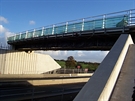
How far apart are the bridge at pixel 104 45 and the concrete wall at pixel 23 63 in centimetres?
256

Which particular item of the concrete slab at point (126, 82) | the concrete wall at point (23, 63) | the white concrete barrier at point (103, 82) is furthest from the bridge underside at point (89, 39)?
the concrete wall at point (23, 63)

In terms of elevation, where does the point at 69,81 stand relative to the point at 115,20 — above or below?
below

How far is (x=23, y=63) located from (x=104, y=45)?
89.0ft

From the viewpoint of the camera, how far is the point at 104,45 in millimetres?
19531

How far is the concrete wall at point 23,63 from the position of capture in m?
39.2

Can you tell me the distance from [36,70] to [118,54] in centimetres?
3835

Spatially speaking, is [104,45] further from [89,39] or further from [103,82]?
[103,82]

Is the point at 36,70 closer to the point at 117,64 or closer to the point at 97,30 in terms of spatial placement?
the point at 97,30

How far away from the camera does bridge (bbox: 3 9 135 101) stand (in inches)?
204

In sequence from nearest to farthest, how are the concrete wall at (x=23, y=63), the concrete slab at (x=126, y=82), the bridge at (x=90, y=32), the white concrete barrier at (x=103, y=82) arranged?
the white concrete barrier at (x=103, y=82)
the concrete slab at (x=126, y=82)
the bridge at (x=90, y=32)
the concrete wall at (x=23, y=63)

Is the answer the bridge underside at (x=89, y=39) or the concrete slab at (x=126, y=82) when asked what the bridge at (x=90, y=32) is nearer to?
the bridge underside at (x=89, y=39)

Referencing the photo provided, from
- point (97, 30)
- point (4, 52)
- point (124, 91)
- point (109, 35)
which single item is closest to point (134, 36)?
point (109, 35)

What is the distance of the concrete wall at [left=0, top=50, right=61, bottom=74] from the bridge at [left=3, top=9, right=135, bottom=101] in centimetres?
256

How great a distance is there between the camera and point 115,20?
17.8 m
